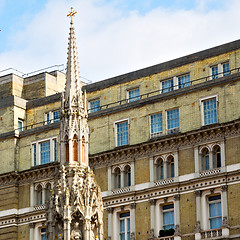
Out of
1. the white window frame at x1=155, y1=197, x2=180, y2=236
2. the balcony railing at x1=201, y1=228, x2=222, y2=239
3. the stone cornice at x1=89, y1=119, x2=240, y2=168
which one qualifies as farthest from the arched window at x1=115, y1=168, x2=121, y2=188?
the balcony railing at x1=201, y1=228, x2=222, y2=239

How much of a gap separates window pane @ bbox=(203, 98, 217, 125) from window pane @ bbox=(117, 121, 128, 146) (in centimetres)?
856

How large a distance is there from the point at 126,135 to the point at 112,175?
152 inches

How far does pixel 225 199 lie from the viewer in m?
80.2

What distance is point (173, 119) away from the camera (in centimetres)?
8575

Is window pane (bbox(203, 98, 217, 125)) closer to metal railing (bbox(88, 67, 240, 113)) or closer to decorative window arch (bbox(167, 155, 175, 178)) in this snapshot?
metal railing (bbox(88, 67, 240, 113))

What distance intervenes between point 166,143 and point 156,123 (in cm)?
252

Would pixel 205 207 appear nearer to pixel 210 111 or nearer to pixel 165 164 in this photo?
pixel 165 164

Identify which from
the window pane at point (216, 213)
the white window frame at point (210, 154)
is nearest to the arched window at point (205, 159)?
the white window frame at point (210, 154)

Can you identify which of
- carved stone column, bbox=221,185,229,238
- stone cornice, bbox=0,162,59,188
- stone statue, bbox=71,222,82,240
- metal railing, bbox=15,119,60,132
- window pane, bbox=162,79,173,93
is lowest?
stone statue, bbox=71,222,82,240

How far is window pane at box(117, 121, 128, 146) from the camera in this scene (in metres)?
88.6

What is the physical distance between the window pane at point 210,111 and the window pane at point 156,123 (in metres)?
4.73

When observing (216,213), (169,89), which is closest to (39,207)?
(169,89)

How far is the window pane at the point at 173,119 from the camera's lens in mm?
85500

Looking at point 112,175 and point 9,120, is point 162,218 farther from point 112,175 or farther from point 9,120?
point 9,120
